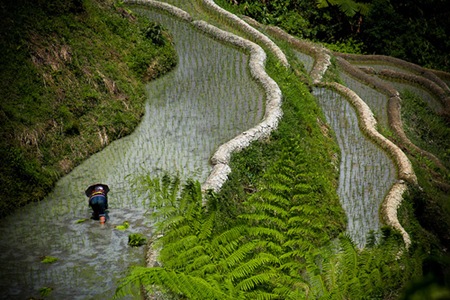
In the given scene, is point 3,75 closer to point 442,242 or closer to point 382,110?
point 442,242

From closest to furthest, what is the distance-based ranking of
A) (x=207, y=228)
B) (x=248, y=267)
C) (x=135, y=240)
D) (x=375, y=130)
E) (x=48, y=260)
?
(x=248, y=267) → (x=207, y=228) → (x=48, y=260) → (x=135, y=240) → (x=375, y=130)

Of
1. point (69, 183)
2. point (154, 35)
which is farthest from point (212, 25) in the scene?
point (69, 183)

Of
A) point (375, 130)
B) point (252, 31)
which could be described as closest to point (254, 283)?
point (375, 130)

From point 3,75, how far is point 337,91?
29.5 feet

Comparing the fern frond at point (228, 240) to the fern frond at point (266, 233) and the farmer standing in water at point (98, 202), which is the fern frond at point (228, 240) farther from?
the farmer standing in water at point (98, 202)

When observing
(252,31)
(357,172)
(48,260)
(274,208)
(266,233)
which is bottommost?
(48,260)

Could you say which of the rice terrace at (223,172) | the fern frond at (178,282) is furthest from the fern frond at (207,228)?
the fern frond at (178,282)

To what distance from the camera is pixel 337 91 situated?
15672 millimetres

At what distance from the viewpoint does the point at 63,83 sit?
35.8 feet

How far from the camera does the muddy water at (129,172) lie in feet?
21.9

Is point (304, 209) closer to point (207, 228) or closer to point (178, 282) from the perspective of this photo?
point (207, 228)

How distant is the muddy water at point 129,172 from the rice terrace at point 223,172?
0.03 metres

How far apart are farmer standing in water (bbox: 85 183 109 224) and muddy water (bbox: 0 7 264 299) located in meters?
0.13

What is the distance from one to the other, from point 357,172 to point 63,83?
20.7 feet
